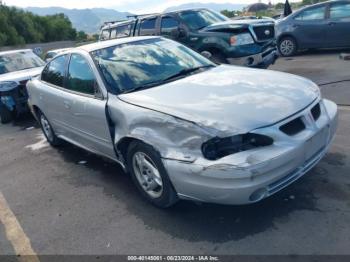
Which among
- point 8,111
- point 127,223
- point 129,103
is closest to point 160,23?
point 8,111

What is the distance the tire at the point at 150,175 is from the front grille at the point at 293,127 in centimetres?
108

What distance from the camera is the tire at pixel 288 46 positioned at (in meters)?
12.0

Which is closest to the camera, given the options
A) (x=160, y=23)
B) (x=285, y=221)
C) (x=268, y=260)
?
(x=268, y=260)

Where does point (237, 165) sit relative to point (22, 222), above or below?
above

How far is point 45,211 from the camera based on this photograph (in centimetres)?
428

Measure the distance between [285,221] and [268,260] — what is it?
55 cm

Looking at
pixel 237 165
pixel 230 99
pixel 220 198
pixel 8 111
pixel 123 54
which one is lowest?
pixel 8 111

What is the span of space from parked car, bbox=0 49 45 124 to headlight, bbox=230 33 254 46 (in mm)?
4326

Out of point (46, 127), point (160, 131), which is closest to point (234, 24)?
point (46, 127)

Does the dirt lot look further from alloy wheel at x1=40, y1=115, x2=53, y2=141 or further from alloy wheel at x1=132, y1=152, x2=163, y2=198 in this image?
alloy wheel at x1=40, y1=115, x2=53, y2=141

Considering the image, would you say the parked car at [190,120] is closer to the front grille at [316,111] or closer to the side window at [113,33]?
the front grille at [316,111]

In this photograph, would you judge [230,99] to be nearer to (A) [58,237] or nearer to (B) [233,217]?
(B) [233,217]

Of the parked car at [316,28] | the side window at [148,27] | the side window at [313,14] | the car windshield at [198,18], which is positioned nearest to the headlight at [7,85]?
the side window at [148,27]

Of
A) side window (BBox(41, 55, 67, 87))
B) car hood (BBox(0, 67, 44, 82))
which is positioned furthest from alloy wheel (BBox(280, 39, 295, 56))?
side window (BBox(41, 55, 67, 87))
